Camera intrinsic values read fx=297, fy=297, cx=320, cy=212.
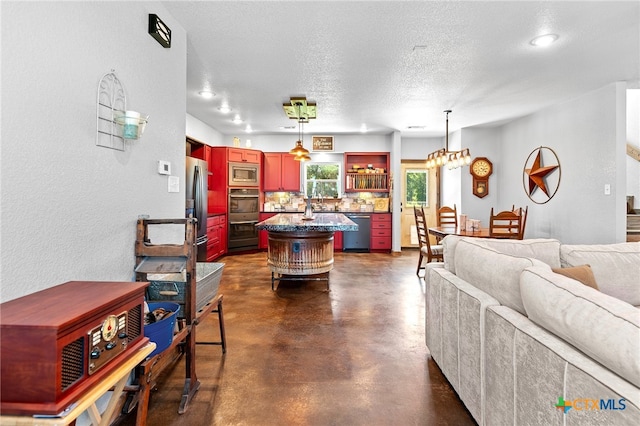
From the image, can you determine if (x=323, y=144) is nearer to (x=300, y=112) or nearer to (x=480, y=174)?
(x=300, y=112)

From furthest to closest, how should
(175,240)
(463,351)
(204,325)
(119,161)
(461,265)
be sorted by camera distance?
(204,325), (175,240), (461,265), (119,161), (463,351)

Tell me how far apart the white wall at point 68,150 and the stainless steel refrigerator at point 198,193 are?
8.39 ft

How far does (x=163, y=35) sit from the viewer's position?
2291mm

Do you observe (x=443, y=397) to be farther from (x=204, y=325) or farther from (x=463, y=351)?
(x=204, y=325)

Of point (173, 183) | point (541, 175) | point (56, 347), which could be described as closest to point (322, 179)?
point (541, 175)

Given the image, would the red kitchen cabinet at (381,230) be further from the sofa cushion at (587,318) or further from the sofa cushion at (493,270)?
the sofa cushion at (587,318)

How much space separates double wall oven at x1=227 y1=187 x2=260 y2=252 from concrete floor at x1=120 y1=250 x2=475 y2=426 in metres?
2.97

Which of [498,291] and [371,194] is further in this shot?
[371,194]

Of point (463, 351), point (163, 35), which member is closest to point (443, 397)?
point (463, 351)

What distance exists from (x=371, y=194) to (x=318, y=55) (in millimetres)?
4866

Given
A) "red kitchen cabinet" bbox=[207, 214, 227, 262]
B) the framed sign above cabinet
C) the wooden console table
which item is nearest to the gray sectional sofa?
the wooden console table

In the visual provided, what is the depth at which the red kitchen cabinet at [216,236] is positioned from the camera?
5.73 m

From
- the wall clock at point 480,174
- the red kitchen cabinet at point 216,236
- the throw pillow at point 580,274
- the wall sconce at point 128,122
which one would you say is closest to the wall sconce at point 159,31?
the wall sconce at point 128,122

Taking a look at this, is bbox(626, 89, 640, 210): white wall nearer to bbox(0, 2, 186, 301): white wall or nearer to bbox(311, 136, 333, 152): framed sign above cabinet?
bbox(311, 136, 333, 152): framed sign above cabinet
